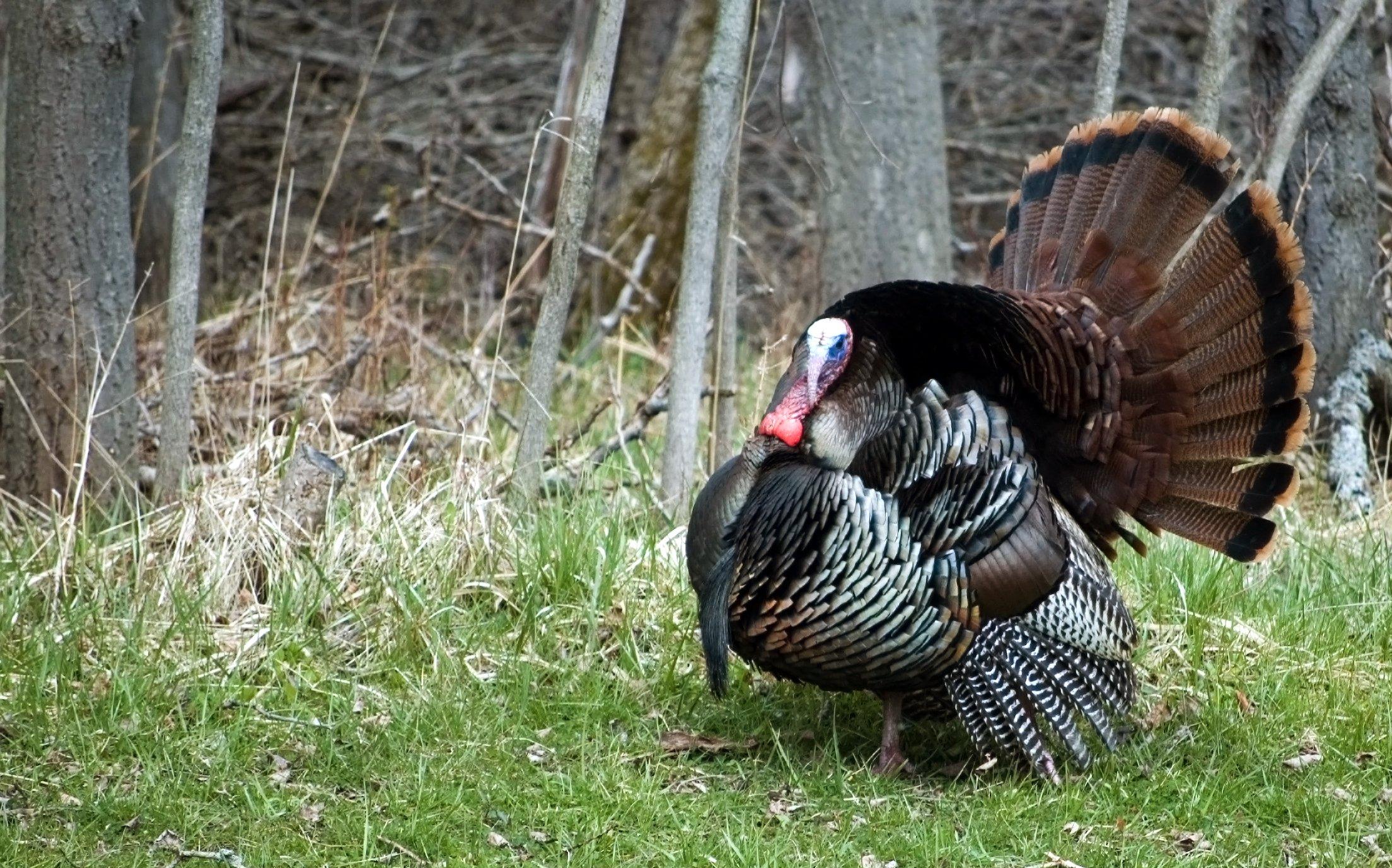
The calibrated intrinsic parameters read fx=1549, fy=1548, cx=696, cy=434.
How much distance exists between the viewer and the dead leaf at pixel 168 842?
368cm

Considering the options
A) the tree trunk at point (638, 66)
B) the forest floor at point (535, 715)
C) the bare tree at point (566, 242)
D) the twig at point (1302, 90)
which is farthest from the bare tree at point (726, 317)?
the tree trunk at point (638, 66)

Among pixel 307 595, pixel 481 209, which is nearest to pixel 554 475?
pixel 307 595

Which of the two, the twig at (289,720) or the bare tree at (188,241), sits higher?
the bare tree at (188,241)

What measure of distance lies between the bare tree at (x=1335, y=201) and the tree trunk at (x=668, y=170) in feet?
12.1

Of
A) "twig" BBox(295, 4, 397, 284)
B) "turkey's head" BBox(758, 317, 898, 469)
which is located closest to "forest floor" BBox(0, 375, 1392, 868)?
"turkey's head" BBox(758, 317, 898, 469)

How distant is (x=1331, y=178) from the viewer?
6.40 meters

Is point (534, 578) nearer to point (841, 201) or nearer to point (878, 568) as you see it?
point (878, 568)

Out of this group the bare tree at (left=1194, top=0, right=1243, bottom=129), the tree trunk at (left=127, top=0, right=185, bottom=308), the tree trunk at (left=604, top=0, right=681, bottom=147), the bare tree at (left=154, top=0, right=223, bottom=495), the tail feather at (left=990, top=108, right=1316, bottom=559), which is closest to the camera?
the tail feather at (left=990, top=108, right=1316, bottom=559)

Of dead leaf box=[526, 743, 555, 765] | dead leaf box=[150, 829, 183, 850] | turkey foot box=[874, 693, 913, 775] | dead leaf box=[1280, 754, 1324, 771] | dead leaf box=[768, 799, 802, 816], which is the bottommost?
dead leaf box=[150, 829, 183, 850]

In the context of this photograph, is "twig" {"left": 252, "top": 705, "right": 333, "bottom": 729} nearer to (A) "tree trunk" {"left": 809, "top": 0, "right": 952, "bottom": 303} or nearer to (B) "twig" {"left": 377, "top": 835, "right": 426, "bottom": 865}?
(B) "twig" {"left": 377, "top": 835, "right": 426, "bottom": 865}

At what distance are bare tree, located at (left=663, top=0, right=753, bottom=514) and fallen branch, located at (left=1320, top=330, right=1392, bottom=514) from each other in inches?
108

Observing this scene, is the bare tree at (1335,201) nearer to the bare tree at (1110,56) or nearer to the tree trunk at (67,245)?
the bare tree at (1110,56)

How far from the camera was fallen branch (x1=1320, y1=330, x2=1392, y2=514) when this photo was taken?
20.8 feet

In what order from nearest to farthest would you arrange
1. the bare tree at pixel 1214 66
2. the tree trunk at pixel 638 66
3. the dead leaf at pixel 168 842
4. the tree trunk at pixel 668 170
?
the dead leaf at pixel 168 842 < the bare tree at pixel 1214 66 < the tree trunk at pixel 668 170 < the tree trunk at pixel 638 66
